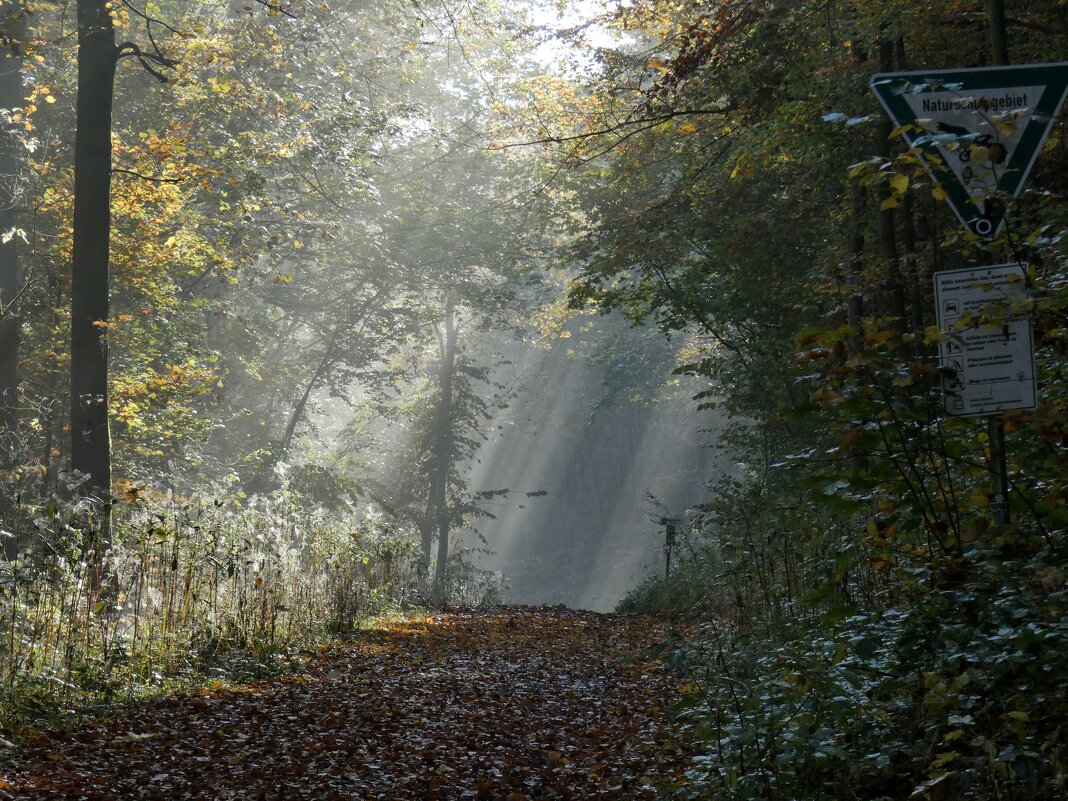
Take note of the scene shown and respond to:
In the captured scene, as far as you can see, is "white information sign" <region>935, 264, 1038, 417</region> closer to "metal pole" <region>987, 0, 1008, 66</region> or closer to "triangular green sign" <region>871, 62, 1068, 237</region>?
"triangular green sign" <region>871, 62, 1068, 237</region>

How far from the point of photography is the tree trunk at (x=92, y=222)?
452 inches

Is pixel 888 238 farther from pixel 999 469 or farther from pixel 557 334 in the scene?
pixel 557 334

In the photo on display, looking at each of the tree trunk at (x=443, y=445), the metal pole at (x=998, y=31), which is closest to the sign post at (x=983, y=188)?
the metal pole at (x=998, y=31)

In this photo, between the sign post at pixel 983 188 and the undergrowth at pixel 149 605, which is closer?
the sign post at pixel 983 188

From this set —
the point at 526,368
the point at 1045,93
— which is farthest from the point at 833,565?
the point at 526,368

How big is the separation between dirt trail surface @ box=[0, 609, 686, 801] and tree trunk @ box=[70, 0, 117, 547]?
4477 millimetres

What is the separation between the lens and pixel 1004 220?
3.97m

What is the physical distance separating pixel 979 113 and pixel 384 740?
4885 millimetres

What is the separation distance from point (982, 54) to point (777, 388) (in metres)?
8.02

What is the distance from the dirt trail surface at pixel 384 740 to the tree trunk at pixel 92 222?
4.48 meters

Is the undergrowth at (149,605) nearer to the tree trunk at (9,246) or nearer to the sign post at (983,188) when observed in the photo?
the sign post at (983,188)

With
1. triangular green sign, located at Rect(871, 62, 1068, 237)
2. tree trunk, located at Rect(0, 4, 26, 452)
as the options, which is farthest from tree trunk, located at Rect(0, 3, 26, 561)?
triangular green sign, located at Rect(871, 62, 1068, 237)

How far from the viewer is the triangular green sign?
3.99 metres

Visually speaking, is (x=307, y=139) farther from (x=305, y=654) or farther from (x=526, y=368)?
(x=526, y=368)
